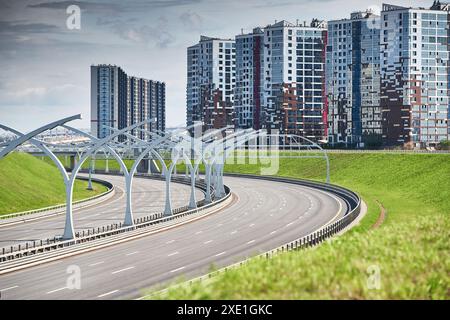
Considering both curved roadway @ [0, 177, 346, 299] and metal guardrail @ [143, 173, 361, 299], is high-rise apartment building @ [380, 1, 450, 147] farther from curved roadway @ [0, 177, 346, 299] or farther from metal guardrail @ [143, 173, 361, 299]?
curved roadway @ [0, 177, 346, 299]

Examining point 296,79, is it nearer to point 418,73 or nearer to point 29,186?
point 418,73

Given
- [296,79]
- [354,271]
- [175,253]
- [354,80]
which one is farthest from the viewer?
[296,79]

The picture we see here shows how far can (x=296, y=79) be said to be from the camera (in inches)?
7111

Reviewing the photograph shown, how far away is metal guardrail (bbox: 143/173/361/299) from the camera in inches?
1297

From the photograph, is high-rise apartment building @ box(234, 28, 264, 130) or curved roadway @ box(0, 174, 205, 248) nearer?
curved roadway @ box(0, 174, 205, 248)

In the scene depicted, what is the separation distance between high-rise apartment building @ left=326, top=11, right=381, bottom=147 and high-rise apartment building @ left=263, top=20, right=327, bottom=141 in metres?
2.40

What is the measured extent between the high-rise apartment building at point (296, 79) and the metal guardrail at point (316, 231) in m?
43.7

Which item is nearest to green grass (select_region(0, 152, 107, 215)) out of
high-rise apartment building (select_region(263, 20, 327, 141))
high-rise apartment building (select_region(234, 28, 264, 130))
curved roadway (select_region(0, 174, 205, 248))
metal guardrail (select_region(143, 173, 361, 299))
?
curved roadway (select_region(0, 174, 205, 248))

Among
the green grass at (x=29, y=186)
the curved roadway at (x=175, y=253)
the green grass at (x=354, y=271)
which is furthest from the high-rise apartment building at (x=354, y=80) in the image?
the green grass at (x=354, y=271)

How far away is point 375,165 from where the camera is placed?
119 meters

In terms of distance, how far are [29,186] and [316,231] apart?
168ft

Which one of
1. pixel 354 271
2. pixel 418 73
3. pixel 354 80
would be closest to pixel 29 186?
pixel 354 271

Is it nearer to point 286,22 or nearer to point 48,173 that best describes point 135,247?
point 48,173

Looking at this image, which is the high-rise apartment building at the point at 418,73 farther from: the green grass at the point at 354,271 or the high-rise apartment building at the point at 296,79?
the green grass at the point at 354,271
